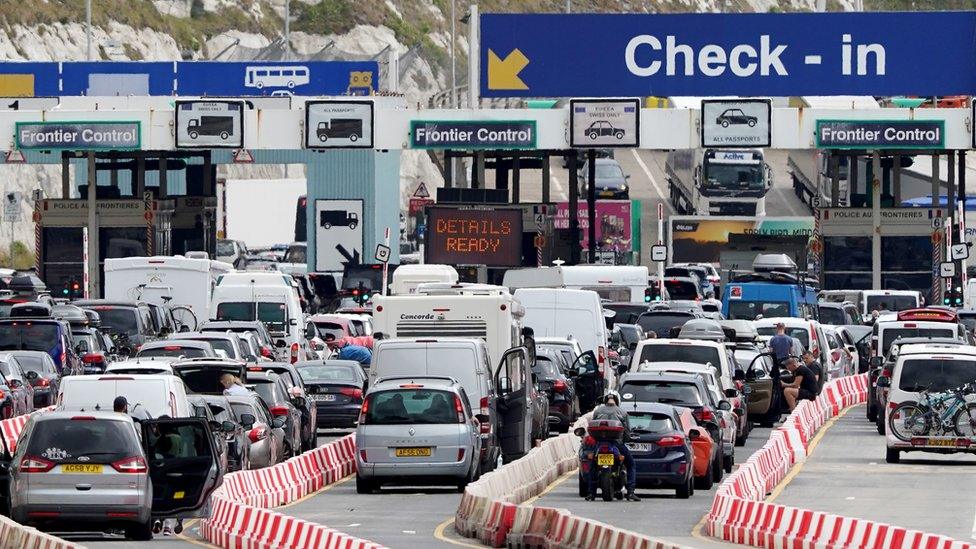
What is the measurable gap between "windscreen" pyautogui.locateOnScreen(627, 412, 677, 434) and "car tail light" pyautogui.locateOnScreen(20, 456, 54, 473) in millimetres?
8174

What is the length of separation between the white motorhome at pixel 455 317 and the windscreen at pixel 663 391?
91.0 inches

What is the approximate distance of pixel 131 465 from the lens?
2159 centimetres

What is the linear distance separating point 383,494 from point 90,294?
33.4 metres

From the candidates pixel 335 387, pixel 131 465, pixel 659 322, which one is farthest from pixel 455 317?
pixel 659 322

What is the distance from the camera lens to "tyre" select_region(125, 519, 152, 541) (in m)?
22.0

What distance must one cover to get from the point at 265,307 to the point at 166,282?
362 centimetres

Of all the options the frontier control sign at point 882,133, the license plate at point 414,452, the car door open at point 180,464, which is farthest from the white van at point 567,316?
the frontier control sign at point 882,133

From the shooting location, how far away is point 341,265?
2918 inches

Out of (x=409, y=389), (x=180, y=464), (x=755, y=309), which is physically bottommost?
(x=180, y=464)

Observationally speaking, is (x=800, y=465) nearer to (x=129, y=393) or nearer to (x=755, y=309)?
(x=129, y=393)

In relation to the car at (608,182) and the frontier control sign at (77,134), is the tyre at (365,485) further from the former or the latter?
the car at (608,182)

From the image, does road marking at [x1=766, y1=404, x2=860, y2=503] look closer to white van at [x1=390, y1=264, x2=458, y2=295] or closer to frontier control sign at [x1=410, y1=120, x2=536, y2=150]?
white van at [x1=390, y1=264, x2=458, y2=295]

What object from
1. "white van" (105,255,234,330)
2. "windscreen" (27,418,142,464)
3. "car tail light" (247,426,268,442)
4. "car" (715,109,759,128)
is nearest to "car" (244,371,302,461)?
"car tail light" (247,426,268,442)

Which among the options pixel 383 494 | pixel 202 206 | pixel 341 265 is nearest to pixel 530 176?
pixel 341 265
